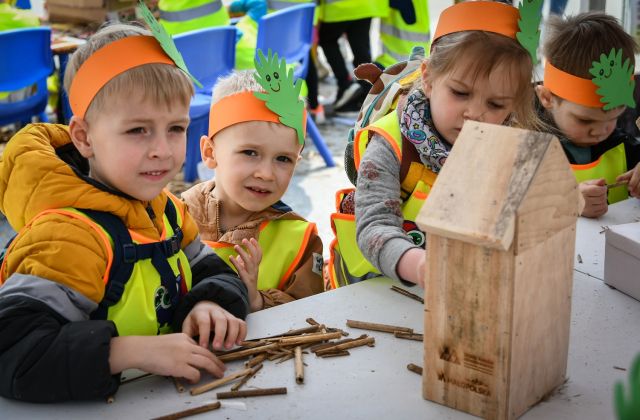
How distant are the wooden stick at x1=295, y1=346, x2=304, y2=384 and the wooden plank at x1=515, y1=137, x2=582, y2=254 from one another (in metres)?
0.45

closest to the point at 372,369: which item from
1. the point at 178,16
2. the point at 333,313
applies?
the point at 333,313

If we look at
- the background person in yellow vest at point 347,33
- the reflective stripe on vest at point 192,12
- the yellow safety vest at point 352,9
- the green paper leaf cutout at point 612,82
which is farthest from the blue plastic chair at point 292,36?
the green paper leaf cutout at point 612,82

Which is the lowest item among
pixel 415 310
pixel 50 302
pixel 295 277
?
pixel 295 277

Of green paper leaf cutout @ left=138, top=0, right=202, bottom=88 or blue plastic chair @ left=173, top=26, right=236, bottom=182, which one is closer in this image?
green paper leaf cutout @ left=138, top=0, right=202, bottom=88

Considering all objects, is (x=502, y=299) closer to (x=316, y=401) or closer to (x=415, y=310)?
(x=316, y=401)

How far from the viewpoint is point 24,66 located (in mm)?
4336

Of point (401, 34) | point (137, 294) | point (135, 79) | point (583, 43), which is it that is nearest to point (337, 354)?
point (137, 294)

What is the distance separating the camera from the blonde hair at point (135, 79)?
152cm

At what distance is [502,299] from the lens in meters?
1.11

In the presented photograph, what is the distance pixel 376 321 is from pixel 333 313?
0.09 metres

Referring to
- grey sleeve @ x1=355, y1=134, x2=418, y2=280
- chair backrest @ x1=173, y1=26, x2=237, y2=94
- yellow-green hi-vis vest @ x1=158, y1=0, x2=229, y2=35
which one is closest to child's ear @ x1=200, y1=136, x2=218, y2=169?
grey sleeve @ x1=355, y1=134, x2=418, y2=280

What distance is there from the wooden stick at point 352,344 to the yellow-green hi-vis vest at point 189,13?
12.9 ft

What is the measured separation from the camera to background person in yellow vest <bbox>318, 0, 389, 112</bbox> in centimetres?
658

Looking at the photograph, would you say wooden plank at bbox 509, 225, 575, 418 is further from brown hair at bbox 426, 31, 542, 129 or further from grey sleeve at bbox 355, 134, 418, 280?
brown hair at bbox 426, 31, 542, 129
